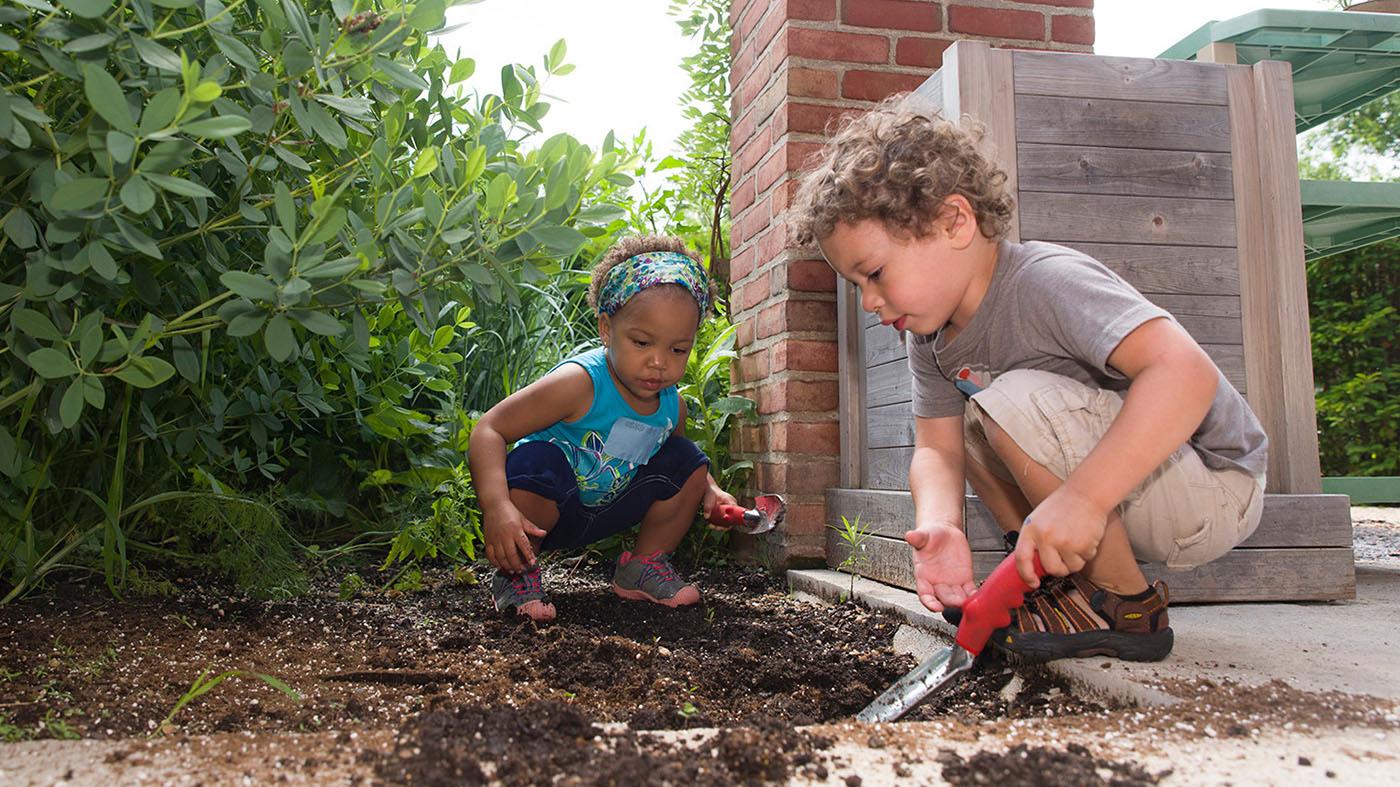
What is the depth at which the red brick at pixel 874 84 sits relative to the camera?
3.12 meters

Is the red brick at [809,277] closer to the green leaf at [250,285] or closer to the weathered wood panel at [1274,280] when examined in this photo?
the weathered wood panel at [1274,280]

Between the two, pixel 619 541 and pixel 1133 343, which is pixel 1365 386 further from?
pixel 1133 343

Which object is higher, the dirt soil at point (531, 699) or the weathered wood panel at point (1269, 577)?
the weathered wood panel at point (1269, 577)

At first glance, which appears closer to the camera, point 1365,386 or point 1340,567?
point 1340,567

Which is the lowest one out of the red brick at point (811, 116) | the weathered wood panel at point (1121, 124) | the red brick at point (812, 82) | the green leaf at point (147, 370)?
the green leaf at point (147, 370)

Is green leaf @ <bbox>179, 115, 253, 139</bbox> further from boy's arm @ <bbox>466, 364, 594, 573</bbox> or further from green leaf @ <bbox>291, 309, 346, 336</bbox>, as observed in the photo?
boy's arm @ <bbox>466, 364, 594, 573</bbox>

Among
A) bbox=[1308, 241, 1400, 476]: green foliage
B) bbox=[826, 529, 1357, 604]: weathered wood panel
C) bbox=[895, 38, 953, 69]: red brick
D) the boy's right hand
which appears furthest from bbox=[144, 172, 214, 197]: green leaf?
bbox=[1308, 241, 1400, 476]: green foliage

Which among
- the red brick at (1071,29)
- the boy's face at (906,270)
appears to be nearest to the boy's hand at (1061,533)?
the boy's face at (906,270)

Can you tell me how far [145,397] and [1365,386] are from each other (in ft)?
26.7

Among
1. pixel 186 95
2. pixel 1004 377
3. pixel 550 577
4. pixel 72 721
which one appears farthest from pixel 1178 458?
pixel 550 577

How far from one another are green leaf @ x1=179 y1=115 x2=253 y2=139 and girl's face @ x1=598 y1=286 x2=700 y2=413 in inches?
56.1

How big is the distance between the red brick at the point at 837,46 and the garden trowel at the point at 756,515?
1.37 metres

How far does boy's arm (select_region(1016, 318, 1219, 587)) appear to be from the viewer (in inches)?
58.0

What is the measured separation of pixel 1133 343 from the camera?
1555 mm
